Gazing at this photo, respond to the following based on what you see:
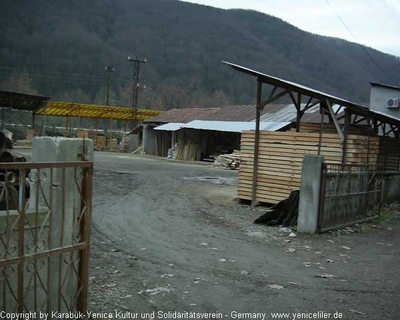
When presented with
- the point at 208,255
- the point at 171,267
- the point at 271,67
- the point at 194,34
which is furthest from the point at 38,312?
the point at 194,34

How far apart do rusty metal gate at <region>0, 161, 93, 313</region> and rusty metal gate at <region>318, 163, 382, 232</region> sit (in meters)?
6.20

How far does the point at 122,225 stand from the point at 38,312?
207 inches

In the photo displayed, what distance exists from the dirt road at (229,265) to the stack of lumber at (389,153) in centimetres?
538

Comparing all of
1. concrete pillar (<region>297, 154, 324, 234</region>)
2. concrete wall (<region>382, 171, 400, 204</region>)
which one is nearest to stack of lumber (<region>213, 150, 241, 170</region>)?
concrete wall (<region>382, 171, 400, 204</region>)

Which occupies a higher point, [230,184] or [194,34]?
[194,34]

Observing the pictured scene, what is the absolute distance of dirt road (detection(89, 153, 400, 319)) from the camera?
503cm

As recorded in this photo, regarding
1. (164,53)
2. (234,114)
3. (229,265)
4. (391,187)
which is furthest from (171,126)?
(164,53)

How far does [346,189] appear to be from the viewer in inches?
402

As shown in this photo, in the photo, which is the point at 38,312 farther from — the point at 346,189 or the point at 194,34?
the point at 194,34

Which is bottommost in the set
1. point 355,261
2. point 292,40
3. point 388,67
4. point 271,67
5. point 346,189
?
point 355,261

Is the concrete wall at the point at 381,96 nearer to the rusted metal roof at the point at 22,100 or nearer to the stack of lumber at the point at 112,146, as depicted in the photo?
the rusted metal roof at the point at 22,100

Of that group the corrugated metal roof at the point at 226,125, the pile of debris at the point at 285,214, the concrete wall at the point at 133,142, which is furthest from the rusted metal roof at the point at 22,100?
the pile of debris at the point at 285,214

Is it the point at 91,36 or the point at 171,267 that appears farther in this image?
the point at 91,36

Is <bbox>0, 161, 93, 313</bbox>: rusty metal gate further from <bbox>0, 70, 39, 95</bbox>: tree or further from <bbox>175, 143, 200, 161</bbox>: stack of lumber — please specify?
<bbox>0, 70, 39, 95</bbox>: tree
